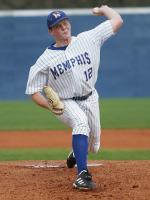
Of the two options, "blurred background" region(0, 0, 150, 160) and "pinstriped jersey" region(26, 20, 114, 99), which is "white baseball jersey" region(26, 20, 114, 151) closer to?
"pinstriped jersey" region(26, 20, 114, 99)

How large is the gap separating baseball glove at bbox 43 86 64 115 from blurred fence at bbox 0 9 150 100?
1249 centimetres

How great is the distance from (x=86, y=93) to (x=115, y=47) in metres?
12.5

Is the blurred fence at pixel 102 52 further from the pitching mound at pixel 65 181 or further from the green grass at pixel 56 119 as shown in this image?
the pitching mound at pixel 65 181

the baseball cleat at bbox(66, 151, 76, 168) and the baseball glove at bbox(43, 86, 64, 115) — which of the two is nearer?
the baseball glove at bbox(43, 86, 64, 115)

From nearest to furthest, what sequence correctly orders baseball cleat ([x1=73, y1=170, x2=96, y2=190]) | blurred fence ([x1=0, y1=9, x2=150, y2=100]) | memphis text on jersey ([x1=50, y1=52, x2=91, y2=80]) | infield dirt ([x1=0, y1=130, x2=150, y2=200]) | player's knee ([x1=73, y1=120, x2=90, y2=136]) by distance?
infield dirt ([x1=0, y1=130, x2=150, y2=200]) < baseball cleat ([x1=73, y1=170, x2=96, y2=190]) < player's knee ([x1=73, y1=120, x2=90, y2=136]) < memphis text on jersey ([x1=50, y1=52, x2=91, y2=80]) < blurred fence ([x1=0, y1=9, x2=150, y2=100])

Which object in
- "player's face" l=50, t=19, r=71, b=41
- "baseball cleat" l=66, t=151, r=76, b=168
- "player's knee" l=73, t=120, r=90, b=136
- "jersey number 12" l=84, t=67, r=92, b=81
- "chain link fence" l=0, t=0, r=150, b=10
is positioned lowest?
"baseball cleat" l=66, t=151, r=76, b=168

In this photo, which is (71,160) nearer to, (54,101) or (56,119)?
(54,101)

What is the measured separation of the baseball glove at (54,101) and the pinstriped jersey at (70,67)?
175 mm

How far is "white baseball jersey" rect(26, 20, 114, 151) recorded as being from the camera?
585cm

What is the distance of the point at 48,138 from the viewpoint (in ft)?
35.0

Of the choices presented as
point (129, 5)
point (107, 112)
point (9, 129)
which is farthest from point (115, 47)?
point (9, 129)

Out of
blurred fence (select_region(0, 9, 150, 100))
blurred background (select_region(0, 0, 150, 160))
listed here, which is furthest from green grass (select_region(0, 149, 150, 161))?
blurred fence (select_region(0, 9, 150, 100))

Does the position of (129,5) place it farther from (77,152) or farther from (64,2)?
(77,152)

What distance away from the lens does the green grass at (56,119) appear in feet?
41.1
